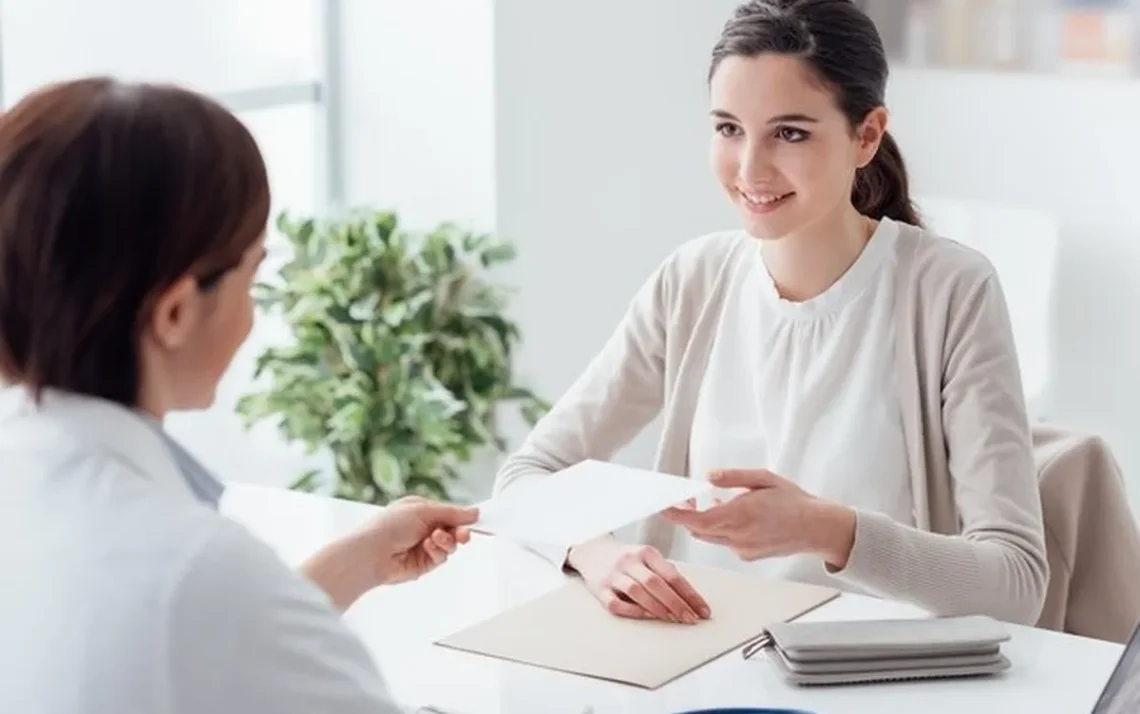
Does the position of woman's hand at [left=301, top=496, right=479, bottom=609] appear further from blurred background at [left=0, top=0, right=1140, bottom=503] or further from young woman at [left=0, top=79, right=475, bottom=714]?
blurred background at [left=0, top=0, right=1140, bottom=503]

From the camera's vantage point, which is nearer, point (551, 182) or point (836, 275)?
point (836, 275)

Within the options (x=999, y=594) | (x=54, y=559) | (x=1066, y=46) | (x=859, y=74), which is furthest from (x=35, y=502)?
(x=1066, y=46)

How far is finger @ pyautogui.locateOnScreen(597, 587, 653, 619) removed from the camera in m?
2.02

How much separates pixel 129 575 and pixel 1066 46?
3.33m

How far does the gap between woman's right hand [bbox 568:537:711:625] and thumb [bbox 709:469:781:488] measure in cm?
13

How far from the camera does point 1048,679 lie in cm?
184

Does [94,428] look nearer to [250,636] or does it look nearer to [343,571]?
[250,636]

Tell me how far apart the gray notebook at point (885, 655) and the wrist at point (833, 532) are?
0.61ft

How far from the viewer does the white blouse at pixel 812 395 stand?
2340mm

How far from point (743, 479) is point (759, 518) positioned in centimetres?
5

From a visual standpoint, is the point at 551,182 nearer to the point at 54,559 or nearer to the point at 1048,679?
the point at 1048,679

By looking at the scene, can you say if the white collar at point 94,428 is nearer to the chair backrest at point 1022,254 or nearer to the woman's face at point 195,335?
the woman's face at point 195,335

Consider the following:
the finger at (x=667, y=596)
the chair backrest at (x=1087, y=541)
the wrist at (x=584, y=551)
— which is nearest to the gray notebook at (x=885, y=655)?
the finger at (x=667, y=596)

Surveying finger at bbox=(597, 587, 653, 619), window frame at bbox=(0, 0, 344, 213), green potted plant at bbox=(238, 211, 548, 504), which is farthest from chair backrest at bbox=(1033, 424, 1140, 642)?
window frame at bbox=(0, 0, 344, 213)
